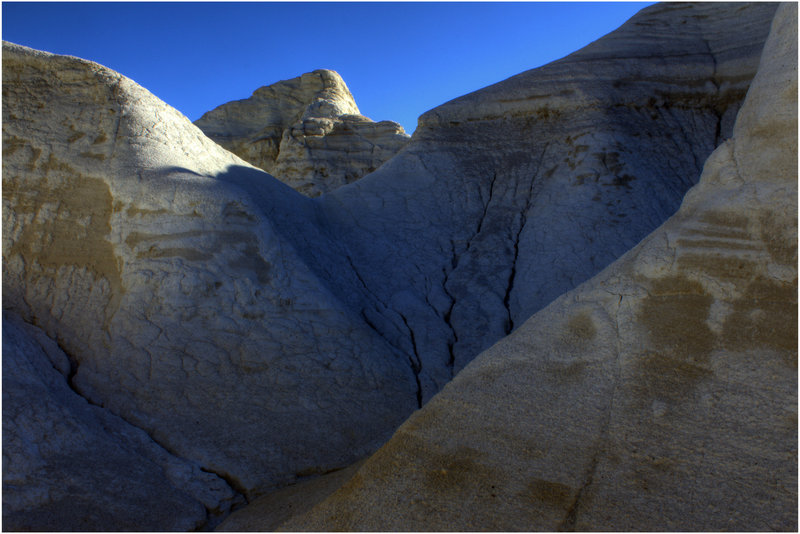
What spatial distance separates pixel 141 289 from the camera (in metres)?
4.95

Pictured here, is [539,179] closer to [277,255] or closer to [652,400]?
[277,255]

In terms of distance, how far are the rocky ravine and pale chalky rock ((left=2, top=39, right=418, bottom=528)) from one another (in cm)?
2

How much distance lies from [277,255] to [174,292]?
0.95 m

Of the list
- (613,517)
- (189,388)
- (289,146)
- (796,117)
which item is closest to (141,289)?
(189,388)

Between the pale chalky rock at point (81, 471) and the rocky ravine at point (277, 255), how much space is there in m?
0.01

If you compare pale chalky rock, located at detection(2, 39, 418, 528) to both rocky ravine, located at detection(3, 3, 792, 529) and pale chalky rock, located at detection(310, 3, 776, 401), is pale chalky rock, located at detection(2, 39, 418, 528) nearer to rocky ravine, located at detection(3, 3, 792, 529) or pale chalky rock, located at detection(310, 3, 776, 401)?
rocky ravine, located at detection(3, 3, 792, 529)

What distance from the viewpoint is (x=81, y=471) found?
3543mm

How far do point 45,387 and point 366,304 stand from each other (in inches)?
111

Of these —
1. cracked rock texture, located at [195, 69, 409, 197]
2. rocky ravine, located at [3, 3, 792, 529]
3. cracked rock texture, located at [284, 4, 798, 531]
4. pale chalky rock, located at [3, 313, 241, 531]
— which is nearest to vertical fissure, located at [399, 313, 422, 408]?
rocky ravine, located at [3, 3, 792, 529]

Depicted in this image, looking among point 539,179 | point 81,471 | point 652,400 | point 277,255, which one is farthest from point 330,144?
point 652,400

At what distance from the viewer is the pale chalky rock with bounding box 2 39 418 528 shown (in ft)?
14.3

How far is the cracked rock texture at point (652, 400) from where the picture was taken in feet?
7.83

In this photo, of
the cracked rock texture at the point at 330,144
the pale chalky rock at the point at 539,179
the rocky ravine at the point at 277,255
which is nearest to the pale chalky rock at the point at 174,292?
the rocky ravine at the point at 277,255

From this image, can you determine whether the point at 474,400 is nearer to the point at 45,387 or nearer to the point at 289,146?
the point at 45,387
